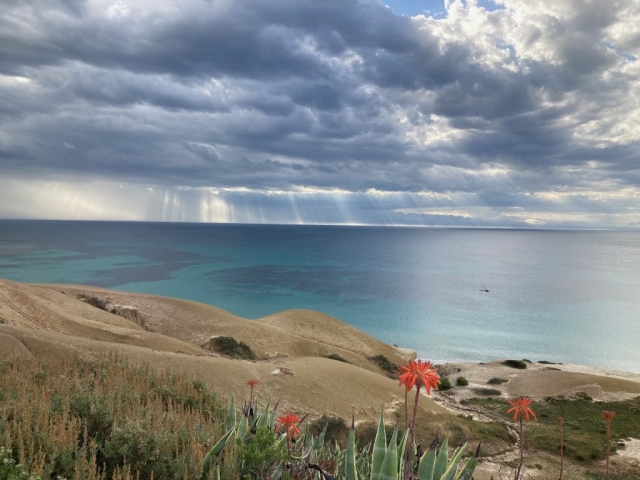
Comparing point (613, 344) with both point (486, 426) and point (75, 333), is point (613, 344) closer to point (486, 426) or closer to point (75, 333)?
point (486, 426)

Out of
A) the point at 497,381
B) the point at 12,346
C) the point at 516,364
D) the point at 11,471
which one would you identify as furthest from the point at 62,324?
the point at 516,364

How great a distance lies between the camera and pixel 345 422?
1537 centimetres

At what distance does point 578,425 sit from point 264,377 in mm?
18171

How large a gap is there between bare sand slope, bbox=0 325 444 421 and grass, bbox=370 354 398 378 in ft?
43.8

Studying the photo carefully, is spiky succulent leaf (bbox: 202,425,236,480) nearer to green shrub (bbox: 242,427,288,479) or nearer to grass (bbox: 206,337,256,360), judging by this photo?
green shrub (bbox: 242,427,288,479)

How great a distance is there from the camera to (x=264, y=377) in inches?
673

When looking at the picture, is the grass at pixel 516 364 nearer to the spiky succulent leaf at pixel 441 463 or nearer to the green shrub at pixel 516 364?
the green shrub at pixel 516 364

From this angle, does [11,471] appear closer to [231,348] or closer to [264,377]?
[264,377]

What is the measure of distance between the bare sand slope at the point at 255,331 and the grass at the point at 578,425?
36.7 ft

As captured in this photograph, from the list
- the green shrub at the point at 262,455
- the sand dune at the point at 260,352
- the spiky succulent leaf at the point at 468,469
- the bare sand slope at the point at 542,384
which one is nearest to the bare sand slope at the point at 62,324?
the sand dune at the point at 260,352

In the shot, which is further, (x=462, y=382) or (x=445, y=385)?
(x=462, y=382)

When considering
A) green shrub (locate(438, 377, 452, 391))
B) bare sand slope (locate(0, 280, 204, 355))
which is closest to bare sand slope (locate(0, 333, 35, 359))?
bare sand slope (locate(0, 280, 204, 355))

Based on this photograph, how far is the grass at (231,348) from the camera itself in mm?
28016

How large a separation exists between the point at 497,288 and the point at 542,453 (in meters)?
80.8
